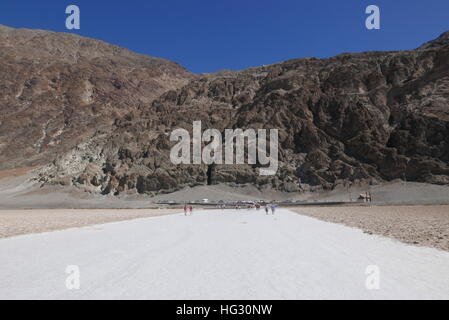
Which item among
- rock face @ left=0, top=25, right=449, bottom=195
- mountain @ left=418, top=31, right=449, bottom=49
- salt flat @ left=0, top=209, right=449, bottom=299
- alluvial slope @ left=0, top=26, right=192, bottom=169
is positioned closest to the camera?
salt flat @ left=0, top=209, right=449, bottom=299

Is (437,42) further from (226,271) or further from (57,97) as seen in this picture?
(226,271)

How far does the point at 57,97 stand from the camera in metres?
148

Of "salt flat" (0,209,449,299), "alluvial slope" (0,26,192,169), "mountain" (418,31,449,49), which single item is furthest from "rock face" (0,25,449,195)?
"salt flat" (0,209,449,299)

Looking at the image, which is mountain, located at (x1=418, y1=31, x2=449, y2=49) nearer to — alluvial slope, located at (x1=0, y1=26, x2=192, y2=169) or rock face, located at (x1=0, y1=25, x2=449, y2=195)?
rock face, located at (x1=0, y1=25, x2=449, y2=195)

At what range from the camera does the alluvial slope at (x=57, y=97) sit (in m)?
130

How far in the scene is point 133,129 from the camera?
10281 cm

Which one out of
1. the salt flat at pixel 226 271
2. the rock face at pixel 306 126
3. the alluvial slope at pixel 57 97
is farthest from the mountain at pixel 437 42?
the salt flat at pixel 226 271

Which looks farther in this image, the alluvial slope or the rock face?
the alluvial slope

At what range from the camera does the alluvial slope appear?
130 meters

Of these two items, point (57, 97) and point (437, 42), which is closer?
point (437, 42)

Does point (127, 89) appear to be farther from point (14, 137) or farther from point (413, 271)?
point (413, 271)

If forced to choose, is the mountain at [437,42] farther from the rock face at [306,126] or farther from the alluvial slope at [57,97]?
the alluvial slope at [57,97]

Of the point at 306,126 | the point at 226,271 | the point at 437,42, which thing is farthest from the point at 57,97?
the point at 226,271
